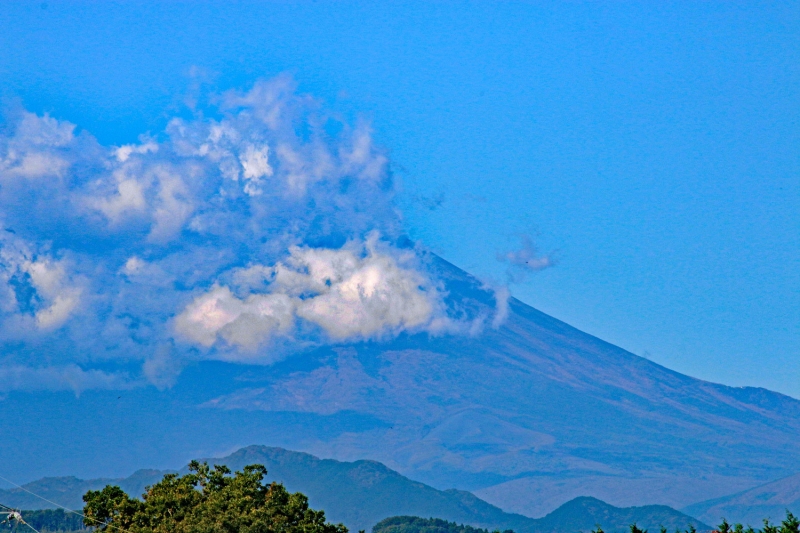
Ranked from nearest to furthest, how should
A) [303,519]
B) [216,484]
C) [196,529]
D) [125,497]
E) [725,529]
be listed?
[725,529] < [196,529] < [303,519] < [125,497] < [216,484]

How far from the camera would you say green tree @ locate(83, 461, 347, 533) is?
73.0 metres

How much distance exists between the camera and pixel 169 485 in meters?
87.8

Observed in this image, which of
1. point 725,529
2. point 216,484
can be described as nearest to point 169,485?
point 216,484

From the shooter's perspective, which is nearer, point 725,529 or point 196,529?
point 725,529

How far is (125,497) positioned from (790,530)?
162 feet

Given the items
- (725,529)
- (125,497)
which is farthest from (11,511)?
(725,529)

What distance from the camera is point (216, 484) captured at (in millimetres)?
90562

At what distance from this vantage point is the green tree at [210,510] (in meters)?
73.0

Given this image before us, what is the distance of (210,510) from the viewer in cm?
7594

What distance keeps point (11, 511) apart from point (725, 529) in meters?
41.5

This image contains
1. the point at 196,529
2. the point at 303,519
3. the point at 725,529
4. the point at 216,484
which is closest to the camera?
the point at 725,529

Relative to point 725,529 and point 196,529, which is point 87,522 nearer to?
point 196,529

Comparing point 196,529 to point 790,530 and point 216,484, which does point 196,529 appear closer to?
point 216,484

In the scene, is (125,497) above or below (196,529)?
above
